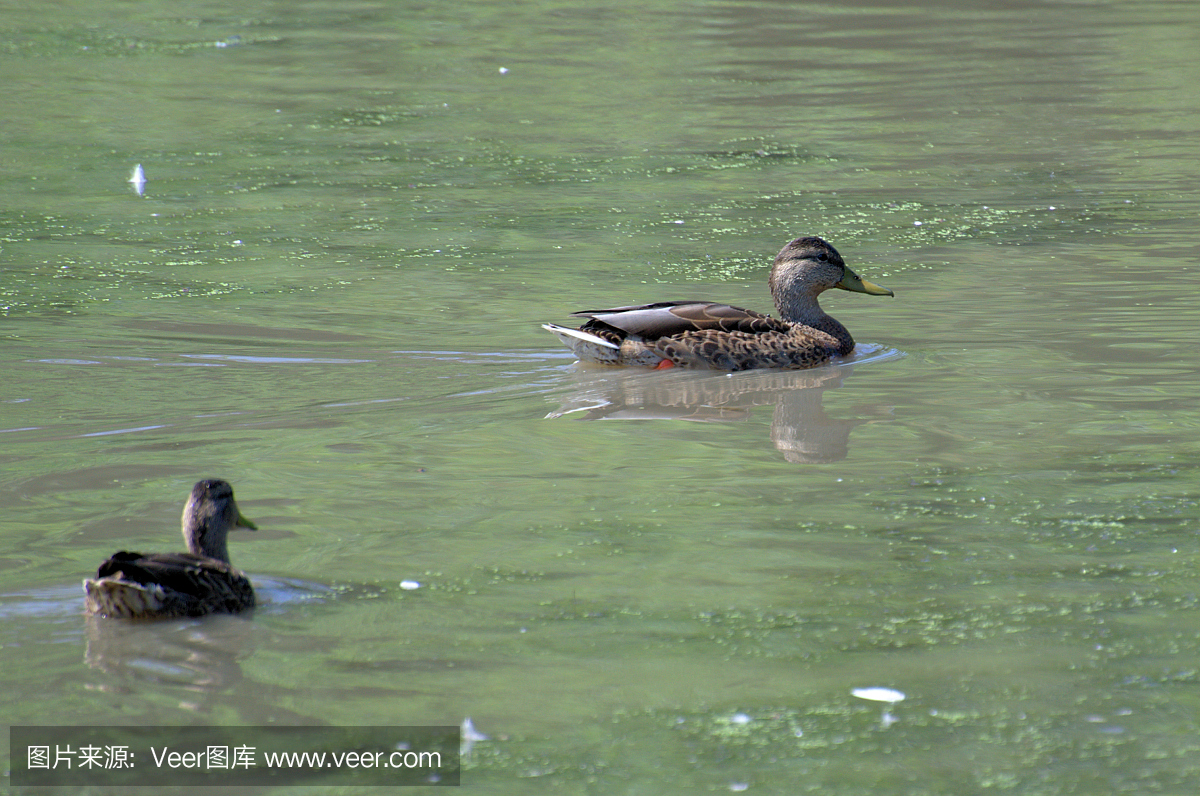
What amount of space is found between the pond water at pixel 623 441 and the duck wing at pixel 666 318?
0.33 meters

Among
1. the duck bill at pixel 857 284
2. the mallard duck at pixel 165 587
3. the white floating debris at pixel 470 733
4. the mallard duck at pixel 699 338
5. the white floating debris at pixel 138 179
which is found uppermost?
the white floating debris at pixel 138 179

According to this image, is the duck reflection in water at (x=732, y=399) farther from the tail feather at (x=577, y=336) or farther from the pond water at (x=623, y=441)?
the tail feather at (x=577, y=336)

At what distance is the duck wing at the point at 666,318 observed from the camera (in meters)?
9.55

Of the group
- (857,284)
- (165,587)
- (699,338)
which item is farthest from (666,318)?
(165,587)

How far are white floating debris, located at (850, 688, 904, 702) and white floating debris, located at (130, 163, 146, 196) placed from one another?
12038 millimetres

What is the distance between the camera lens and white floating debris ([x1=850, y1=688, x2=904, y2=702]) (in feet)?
15.4

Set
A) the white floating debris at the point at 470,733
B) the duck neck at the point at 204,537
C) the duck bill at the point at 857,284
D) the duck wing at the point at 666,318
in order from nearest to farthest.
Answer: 1. the white floating debris at the point at 470,733
2. the duck neck at the point at 204,537
3. the duck wing at the point at 666,318
4. the duck bill at the point at 857,284

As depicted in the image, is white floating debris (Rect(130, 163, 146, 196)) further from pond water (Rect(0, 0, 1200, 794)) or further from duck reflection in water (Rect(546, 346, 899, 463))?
duck reflection in water (Rect(546, 346, 899, 463))

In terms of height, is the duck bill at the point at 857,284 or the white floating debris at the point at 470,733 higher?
the duck bill at the point at 857,284

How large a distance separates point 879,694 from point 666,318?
5.06 m

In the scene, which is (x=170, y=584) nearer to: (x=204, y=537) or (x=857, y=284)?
(x=204, y=537)

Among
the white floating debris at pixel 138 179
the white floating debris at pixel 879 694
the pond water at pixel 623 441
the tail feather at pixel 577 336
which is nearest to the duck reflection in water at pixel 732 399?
the pond water at pixel 623 441

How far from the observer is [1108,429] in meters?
7.68

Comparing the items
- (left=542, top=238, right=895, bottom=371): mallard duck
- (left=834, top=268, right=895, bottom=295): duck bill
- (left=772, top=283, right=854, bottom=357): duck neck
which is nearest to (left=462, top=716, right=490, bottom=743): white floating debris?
(left=542, top=238, right=895, bottom=371): mallard duck
